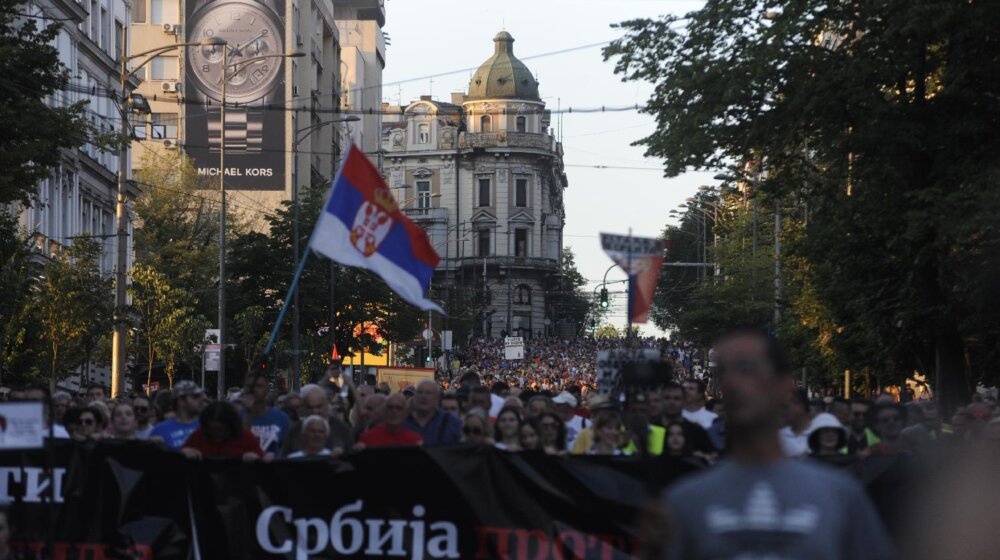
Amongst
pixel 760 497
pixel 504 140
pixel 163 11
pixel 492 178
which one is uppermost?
pixel 163 11

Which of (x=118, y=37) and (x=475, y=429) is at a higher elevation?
(x=118, y=37)

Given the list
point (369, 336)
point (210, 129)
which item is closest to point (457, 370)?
point (210, 129)

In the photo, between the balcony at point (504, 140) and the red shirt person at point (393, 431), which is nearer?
the red shirt person at point (393, 431)

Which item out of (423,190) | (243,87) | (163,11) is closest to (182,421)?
(243,87)

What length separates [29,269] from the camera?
36.1 meters

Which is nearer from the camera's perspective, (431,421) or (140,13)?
(431,421)

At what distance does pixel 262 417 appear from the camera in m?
14.4

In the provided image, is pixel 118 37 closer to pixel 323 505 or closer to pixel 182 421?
pixel 182 421

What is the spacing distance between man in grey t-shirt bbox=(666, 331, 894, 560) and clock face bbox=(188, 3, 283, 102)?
80.6 m

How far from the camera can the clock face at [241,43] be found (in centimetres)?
8381

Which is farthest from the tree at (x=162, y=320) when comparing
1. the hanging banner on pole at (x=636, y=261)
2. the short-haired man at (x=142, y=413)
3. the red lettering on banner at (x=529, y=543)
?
the red lettering on banner at (x=529, y=543)

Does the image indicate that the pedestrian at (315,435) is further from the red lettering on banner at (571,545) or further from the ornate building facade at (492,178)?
the ornate building facade at (492,178)

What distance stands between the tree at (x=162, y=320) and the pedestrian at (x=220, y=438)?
35500mm

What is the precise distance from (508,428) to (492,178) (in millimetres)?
134010
